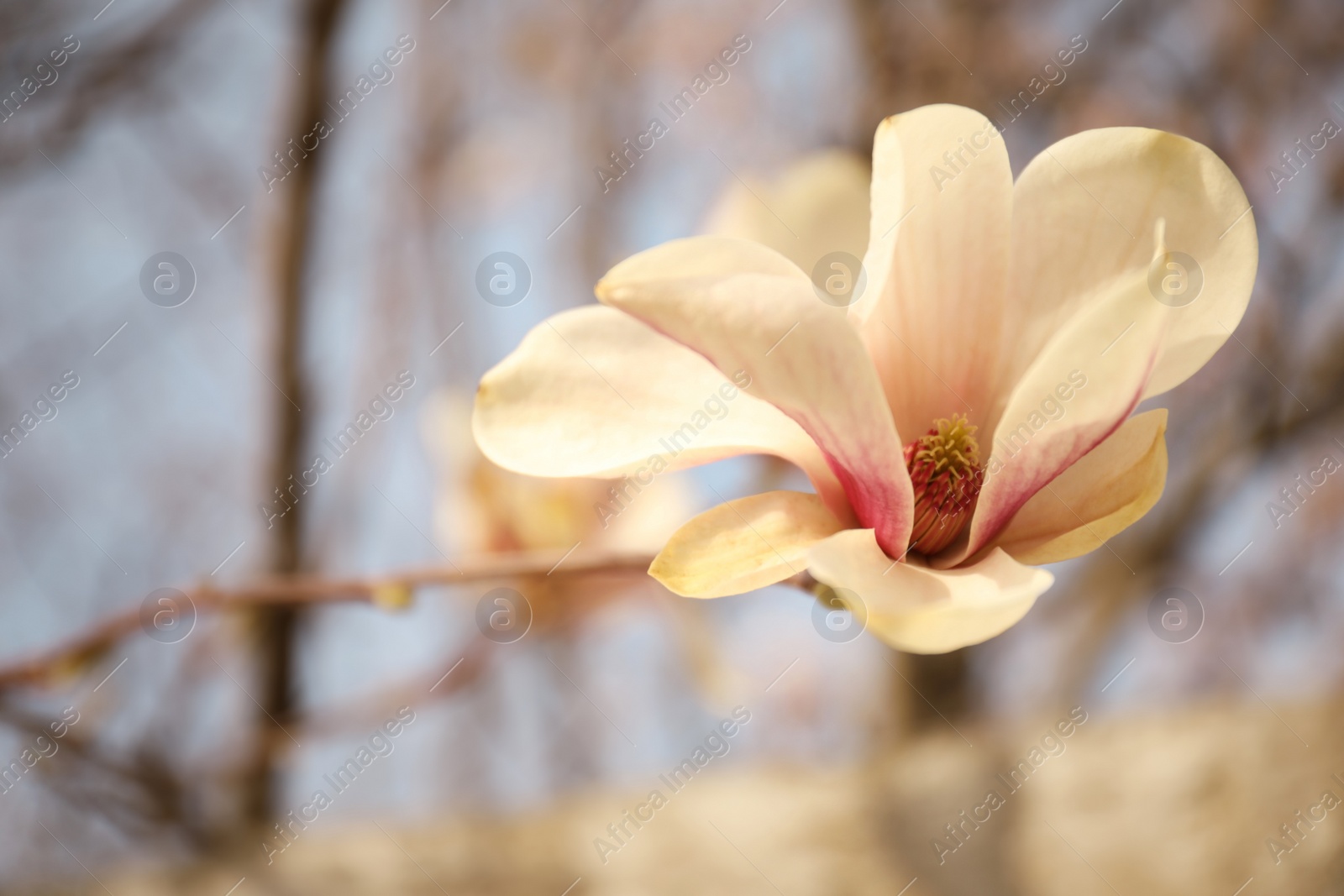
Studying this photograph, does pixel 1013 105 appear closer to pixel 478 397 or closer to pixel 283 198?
pixel 283 198

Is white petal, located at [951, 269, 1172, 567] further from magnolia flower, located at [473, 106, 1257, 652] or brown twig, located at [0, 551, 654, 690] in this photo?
brown twig, located at [0, 551, 654, 690]

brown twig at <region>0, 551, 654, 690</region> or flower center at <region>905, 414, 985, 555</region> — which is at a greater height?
brown twig at <region>0, 551, 654, 690</region>

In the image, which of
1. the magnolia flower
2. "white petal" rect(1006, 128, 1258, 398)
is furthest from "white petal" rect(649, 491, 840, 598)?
"white petal" rect(1006, 128, 1258, 398)

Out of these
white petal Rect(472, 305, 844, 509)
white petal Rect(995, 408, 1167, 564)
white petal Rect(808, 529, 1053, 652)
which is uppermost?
white petal Rect(472, 305, 844, 509)

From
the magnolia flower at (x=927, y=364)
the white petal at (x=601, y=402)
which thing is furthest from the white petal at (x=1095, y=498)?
the white petal at (x=601, y=402)

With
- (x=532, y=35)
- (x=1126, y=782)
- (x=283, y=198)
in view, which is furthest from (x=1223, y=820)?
(x=532, y=35)

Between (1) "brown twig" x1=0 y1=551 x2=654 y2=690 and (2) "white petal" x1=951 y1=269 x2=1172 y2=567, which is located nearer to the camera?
(2) "white petal" x1=951 y1=269 x2=1172 y2=567

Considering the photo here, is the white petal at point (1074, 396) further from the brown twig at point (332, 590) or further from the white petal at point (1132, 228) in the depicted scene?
the brown twig at point (332, 590)
